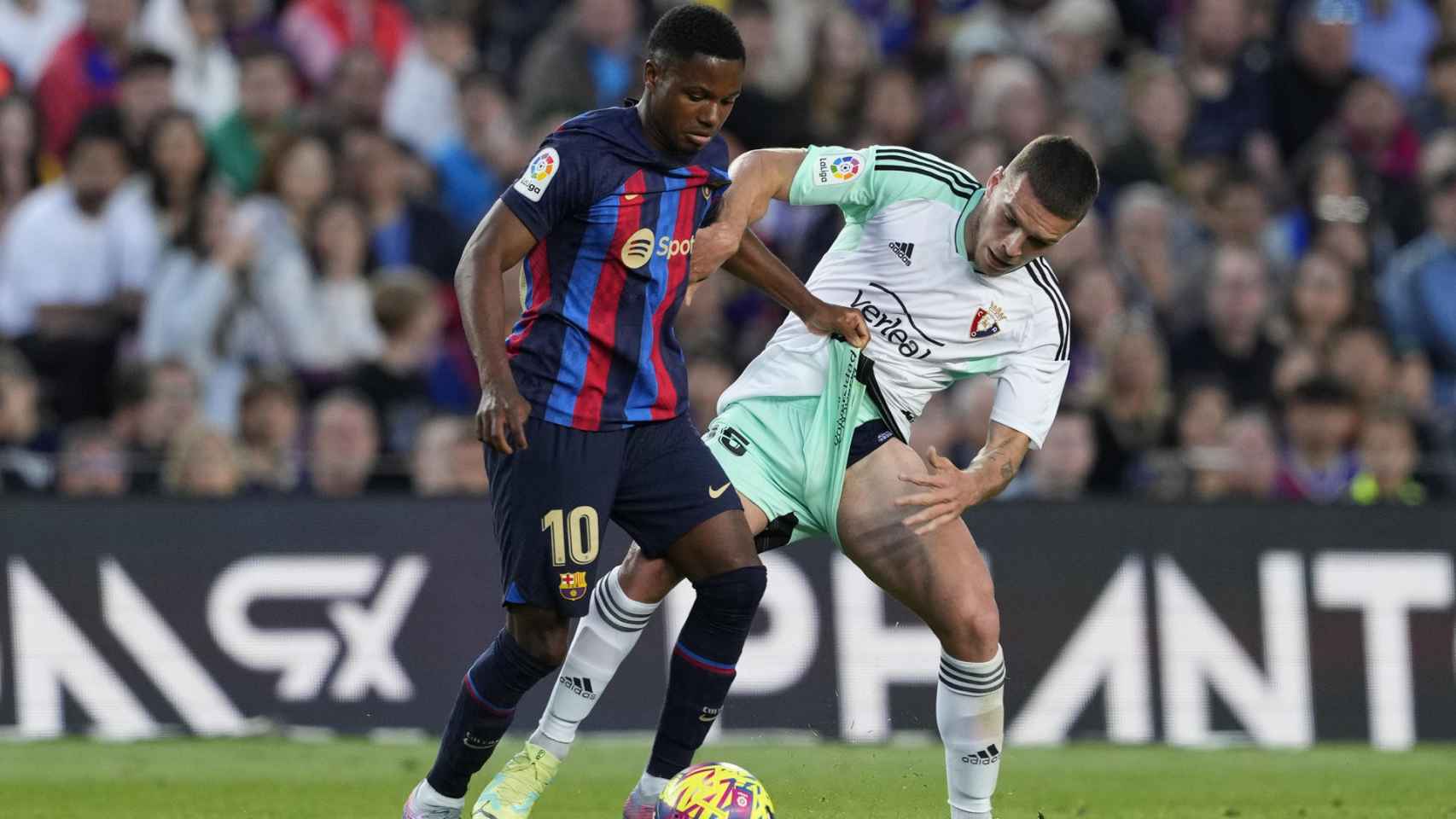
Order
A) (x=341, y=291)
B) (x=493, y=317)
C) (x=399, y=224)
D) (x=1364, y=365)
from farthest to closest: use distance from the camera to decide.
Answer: (x=1364, y=365) < (x=399, y=224) < (x=341, y=291) < (x=493, y=317)

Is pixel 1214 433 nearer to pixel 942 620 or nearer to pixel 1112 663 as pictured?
pixel 1112 663

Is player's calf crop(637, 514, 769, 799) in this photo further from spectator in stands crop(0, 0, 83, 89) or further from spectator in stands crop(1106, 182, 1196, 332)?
spectator in stands crop(0, 0, 83, 89)

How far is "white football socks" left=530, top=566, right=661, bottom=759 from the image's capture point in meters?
6.71

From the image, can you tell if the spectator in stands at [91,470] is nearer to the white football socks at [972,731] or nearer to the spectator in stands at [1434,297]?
the white football socks at [972,731]

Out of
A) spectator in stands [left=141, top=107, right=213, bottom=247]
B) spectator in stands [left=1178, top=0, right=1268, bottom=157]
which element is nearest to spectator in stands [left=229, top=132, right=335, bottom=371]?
spectator in stands [left=141, top=107, right=213, bottom=247]

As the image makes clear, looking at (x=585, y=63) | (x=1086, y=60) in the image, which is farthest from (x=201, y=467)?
(x=1086, y=60)

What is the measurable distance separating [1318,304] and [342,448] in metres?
6.16

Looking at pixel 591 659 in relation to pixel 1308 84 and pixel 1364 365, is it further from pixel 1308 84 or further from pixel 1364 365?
pixel 1308 84

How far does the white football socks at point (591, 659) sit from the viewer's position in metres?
6.71

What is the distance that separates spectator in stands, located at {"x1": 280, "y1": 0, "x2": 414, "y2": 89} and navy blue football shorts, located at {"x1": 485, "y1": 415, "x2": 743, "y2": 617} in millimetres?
7297

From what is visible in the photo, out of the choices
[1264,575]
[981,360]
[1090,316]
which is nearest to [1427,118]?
[1090,316]

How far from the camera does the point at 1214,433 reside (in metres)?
11.7

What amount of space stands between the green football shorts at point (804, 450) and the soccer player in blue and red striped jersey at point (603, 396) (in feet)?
1.32

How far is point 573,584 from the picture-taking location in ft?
20.5
